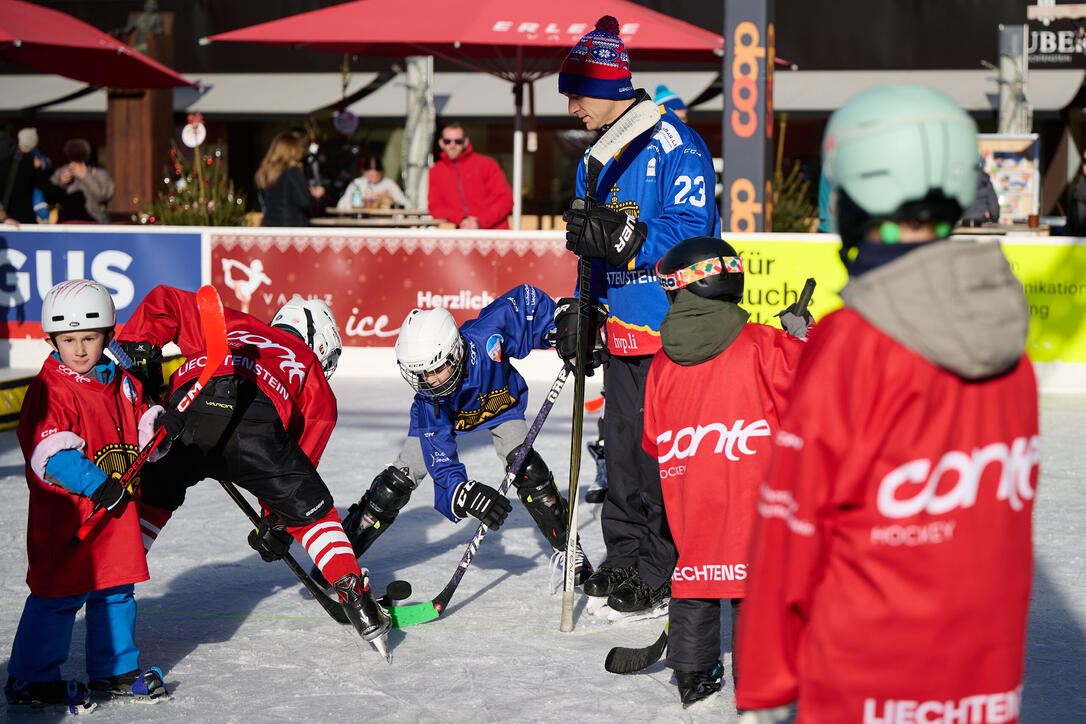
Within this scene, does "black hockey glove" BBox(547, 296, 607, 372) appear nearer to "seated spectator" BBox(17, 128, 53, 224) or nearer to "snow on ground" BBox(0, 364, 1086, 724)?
"snow on ground" BBox(0, 364, 1086, 724)

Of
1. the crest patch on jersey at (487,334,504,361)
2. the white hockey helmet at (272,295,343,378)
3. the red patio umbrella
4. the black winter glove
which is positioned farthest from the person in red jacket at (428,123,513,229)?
the black winter glove

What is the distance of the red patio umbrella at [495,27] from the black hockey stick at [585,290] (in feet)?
20.0

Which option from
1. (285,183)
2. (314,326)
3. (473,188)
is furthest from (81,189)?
(314,326)

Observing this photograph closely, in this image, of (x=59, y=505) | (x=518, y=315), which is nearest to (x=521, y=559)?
(x=518, y=315)

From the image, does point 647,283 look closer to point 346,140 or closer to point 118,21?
point 346,140

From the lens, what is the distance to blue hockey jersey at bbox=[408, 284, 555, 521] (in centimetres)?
412

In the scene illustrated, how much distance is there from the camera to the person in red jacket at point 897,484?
167 cm

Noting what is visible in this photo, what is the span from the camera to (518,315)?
4.50 meters

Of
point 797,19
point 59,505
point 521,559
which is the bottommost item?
point 521,559

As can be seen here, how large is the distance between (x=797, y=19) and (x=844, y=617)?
1675 cm

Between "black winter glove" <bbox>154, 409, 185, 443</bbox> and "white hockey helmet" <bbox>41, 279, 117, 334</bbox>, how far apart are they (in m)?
0.29

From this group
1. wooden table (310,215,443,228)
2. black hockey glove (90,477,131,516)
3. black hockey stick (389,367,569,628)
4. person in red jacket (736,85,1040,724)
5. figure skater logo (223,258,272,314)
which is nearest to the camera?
person in red jacket (736,85,1040,724)

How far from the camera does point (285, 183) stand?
9.80 metres

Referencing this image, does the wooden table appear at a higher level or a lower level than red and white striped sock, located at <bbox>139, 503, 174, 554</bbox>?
higher
